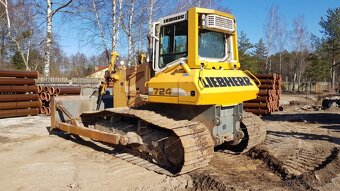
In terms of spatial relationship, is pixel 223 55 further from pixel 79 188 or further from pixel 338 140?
pixel 338 140

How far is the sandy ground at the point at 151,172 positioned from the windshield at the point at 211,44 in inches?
83.4

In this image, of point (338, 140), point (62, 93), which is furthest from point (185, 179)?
point (62, 93)

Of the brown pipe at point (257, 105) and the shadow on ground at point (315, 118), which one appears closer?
the shadow on ground at point (315, 118)

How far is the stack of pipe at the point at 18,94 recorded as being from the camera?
1358 cm

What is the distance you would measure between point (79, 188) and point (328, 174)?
4.15 m

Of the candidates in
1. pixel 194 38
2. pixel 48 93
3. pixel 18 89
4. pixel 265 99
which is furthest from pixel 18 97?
pixel 265 99

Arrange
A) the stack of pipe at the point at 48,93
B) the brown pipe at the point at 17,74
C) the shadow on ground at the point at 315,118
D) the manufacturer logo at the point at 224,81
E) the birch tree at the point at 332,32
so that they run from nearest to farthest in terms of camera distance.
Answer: the manufacturer logo at the point at 224,81
the brown pipe at the point at 17,74
the shadow on ground at the point at 315,118
the stack of pipe at the point at 48,93
the birch tree at the point at 332,32

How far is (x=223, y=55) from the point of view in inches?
288

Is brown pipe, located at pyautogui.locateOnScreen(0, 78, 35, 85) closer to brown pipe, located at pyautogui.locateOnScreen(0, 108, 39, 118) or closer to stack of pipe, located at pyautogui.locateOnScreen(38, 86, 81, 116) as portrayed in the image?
stack of pipe, located at pyautogui.locateOnScreen(38, 86, 81, 116)

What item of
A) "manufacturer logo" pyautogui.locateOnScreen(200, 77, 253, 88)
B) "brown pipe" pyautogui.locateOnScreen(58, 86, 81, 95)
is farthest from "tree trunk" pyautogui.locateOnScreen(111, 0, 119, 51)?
"manufacturer logo" pyautogui.locateOnScreen(200, 77, 253, 88)

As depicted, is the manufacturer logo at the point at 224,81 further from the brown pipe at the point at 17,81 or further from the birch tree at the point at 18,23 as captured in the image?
the birch tree at the point at 18,23

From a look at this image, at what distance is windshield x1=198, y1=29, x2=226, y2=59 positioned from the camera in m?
6.72

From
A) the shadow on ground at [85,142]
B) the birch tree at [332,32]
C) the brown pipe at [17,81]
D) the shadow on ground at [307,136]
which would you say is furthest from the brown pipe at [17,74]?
the birch tree at [332,32]

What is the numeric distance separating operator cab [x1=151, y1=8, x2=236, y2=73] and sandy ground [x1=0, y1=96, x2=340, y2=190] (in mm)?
1997
